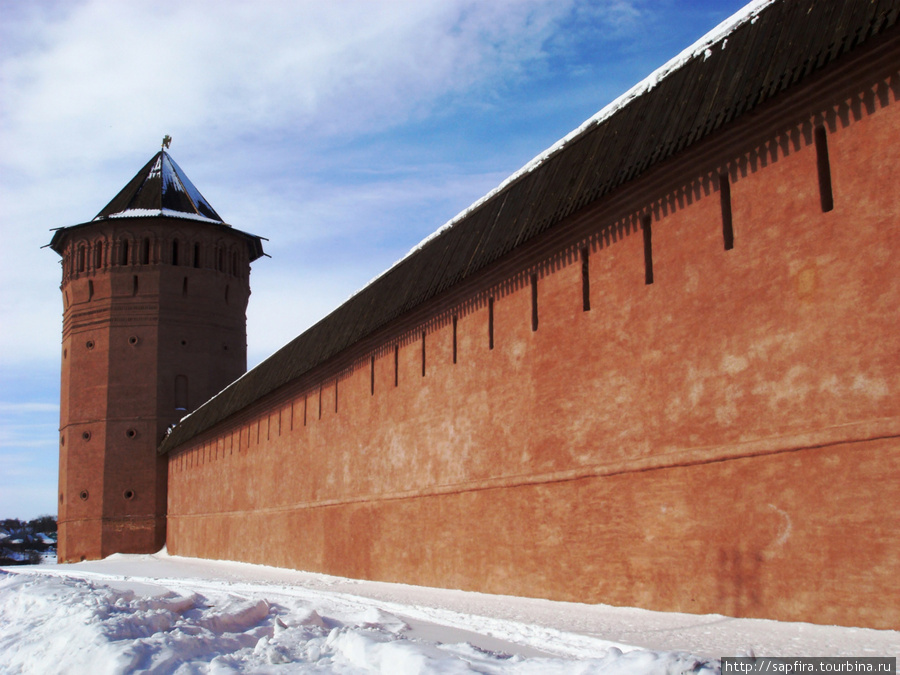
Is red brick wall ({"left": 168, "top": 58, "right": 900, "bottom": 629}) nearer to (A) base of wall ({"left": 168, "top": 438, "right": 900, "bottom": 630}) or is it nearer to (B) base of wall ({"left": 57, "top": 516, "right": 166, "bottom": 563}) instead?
(A) base of wall ({"left": 168, "top": 438, "right": 900, "bottom": 630})

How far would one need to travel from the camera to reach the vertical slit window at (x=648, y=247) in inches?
263

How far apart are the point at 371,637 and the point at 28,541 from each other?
72.9 meters

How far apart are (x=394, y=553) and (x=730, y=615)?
5.53 meters

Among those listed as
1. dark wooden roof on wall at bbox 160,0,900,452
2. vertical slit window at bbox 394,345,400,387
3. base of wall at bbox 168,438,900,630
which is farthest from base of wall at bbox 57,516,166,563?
base of wall at bbox 168,438,900,630

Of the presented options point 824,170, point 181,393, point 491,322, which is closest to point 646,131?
point 824,170

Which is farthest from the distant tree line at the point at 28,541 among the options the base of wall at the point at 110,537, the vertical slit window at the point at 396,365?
the vertical slit window at the point at 396,365

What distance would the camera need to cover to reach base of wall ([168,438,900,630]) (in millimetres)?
4789

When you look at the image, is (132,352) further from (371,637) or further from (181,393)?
(371,637)

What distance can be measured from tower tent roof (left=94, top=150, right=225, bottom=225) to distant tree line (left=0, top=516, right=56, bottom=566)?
32444mm

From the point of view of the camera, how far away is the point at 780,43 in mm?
5625

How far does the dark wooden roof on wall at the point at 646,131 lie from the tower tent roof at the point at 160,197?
14091mm

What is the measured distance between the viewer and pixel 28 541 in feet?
224

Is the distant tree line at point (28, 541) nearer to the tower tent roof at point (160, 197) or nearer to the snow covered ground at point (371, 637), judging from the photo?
the tower tent roof at point (160, 197)

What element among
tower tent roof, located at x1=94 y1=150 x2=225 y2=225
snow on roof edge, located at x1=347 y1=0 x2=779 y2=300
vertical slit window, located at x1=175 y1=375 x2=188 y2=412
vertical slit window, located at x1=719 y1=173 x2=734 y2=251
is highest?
tower tent roof, located at x1=94 y1=150 x2=225 y2=225
